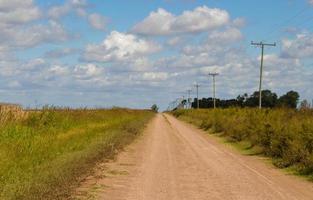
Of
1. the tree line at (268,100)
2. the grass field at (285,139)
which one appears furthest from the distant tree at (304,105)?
the tree line at (268,100)

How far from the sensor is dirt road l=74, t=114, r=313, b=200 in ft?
40.8

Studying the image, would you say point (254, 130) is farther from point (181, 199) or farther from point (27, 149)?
point (181, 199)

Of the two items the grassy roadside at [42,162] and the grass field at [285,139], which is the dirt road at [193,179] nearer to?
the grassy roadside at [42,162]

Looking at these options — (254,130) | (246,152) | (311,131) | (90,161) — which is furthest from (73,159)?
(254,130)

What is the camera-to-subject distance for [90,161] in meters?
17.9

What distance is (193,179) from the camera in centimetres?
1502

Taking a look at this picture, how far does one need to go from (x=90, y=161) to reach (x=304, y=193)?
7.29 meters

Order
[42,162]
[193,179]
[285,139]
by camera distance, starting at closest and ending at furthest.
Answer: [193,179] < [42,162] < [285,139]

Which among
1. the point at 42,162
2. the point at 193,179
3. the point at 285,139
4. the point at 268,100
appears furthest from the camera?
the point at 268,100

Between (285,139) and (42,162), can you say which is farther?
(285,139)

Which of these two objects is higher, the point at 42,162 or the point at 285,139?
the point at 285,139

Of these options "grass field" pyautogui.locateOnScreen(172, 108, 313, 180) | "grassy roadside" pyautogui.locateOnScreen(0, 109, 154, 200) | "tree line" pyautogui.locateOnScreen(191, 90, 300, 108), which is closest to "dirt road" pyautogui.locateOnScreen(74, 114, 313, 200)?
"grassy roadside" pyautogui.locateOnScreen(0, 109, 154, 200)

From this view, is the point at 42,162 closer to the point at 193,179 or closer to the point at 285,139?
the point at 193,179

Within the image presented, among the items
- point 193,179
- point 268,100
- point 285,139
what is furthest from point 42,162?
point 268,100
